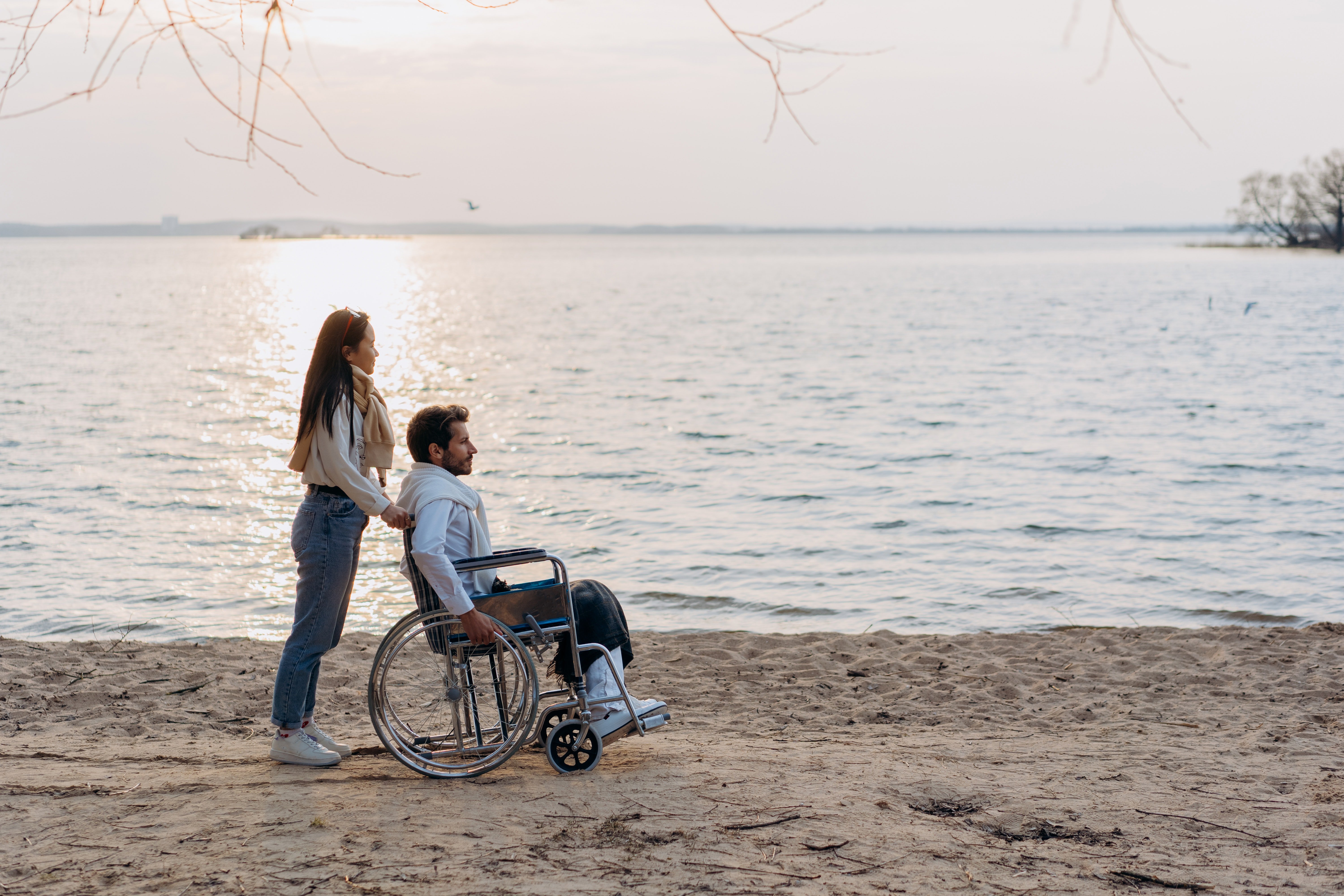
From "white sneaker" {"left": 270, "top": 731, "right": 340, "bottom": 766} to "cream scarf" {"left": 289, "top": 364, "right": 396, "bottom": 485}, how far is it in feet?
3.86

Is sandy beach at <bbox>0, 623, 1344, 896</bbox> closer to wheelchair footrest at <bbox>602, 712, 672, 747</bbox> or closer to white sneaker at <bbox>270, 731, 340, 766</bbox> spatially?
white sneaker at <bbox>270, 731, 340, 766</bbox>

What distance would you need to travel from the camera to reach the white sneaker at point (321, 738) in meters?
4.62

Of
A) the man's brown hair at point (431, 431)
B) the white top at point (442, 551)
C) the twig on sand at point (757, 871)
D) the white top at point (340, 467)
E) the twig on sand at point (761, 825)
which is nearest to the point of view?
the twig on sand at point (757, 871)

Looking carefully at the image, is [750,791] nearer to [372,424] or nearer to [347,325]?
[372,424]

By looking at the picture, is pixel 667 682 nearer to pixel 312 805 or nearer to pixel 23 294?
pixel 312 805

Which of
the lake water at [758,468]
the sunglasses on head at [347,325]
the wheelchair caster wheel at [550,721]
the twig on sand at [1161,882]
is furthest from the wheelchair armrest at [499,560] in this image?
the lake water at [758,468]

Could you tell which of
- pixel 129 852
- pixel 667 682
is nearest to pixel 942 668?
pixel 667 682

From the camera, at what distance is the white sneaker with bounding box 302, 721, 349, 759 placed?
462cm

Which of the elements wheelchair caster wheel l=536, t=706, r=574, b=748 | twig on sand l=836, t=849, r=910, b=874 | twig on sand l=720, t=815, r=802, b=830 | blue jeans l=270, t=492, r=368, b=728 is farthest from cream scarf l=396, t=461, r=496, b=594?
twig on sand l=836, t=849, r=910, b=874

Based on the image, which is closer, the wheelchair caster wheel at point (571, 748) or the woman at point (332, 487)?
the woman at point (332, 487)

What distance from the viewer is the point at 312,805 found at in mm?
4031

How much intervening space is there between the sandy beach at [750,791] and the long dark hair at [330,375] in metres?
1.50

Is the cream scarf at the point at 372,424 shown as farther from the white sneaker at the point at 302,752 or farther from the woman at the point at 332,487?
the white sneaker at the point at 302,752

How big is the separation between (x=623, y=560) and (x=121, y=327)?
3793 cm
